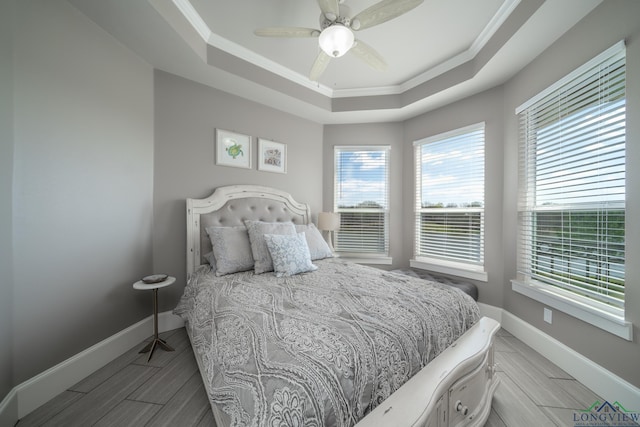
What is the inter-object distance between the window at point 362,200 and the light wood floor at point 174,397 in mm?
2046

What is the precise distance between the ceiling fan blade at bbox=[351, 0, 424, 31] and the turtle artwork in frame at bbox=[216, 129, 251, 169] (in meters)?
1.83

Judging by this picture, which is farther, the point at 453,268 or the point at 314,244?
the point at 453,268

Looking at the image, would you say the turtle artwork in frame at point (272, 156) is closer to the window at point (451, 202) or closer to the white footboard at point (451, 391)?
the window at point (451, 202)

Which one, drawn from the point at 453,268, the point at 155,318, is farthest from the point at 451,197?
the point at 155,318

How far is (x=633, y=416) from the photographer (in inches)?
57.0

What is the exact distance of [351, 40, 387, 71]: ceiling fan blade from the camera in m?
1.86

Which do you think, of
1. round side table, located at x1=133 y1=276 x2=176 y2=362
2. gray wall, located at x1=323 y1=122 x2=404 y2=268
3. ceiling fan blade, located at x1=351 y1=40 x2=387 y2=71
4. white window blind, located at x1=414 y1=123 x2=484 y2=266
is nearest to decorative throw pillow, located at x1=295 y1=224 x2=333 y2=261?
gray wall, located at x1=323 y1=122 x2=404 y2=268

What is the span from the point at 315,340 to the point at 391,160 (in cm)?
326

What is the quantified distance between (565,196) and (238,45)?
3.37m

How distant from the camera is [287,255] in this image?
7.19 feet

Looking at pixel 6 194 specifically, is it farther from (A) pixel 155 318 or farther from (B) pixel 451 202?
(B) pixel 451 202

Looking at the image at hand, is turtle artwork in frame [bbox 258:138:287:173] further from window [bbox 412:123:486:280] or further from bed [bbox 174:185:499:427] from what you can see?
window [bbox 412:123:486:280]

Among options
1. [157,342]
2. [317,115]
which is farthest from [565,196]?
[157,342]

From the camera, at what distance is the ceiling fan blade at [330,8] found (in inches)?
61.2
